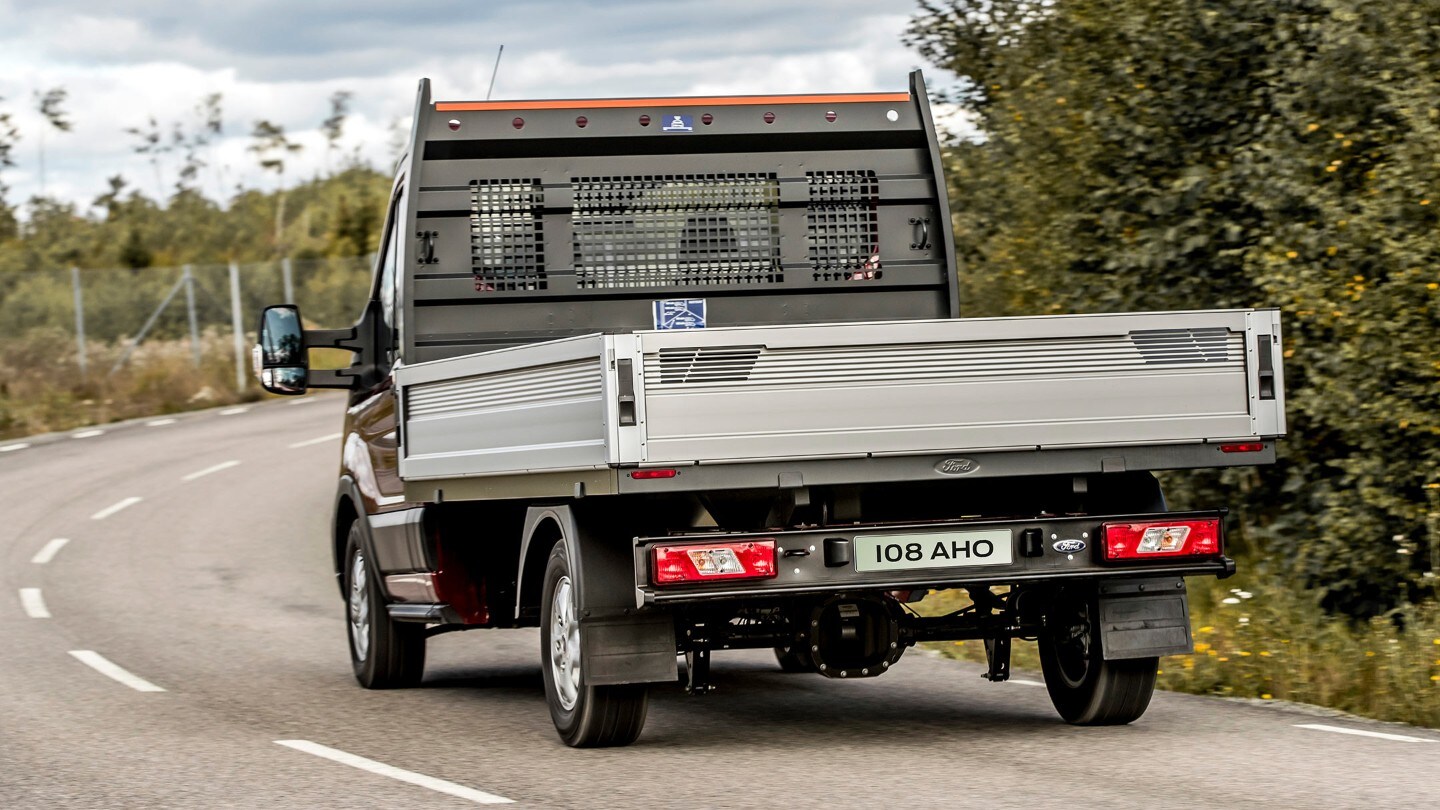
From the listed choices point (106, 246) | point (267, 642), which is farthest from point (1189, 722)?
point (106, 246)

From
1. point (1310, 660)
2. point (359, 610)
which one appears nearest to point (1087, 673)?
point (1310, 660)

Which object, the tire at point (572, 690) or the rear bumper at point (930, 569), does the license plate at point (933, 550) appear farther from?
the tire at point (572, 690)

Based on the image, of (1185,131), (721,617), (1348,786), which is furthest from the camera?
(1185,131)

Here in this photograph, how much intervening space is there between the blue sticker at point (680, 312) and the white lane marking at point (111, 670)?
331 centimetres

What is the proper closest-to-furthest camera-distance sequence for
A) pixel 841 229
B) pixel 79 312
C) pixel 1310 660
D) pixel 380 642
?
pixel 1310 660 < pixel 841 229 < pixel 380 642 < pixel 79 312

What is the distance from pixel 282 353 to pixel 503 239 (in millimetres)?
1356

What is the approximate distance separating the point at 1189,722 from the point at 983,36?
422 inches

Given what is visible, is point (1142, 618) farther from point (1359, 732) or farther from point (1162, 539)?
point (1359, 732)

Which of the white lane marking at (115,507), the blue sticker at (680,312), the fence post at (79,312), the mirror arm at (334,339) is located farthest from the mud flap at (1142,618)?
the fence post at (79,312)

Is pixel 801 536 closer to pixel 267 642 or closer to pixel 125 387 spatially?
pixel 267 642

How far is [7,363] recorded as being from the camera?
31938 mm

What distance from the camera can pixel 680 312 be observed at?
9555mm

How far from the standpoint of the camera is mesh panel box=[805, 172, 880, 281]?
974 cm

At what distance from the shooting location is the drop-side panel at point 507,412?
6.99 metres
